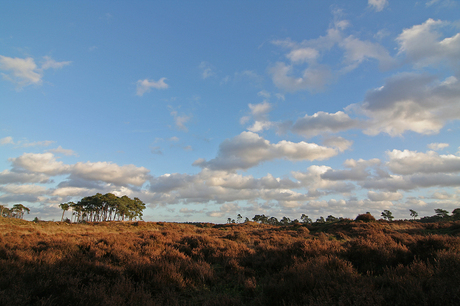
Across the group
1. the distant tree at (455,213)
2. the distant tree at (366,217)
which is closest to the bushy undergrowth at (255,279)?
the distant tree at (366,217)

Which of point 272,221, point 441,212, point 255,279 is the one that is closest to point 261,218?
point 272,221

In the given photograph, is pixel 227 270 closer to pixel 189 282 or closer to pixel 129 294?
pixel 189 282

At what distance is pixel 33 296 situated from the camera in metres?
4.89

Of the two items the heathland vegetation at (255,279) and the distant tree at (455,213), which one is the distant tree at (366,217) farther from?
the distant tree at (455,213)

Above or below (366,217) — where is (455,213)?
above

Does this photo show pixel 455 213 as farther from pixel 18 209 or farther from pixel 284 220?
pixel 18 209

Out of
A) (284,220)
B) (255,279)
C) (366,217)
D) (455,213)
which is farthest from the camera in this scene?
(284,220)

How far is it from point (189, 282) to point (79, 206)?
80.4 m

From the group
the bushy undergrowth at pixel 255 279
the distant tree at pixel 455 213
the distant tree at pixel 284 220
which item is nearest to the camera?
the bushy undergrowth at pixel 255 279

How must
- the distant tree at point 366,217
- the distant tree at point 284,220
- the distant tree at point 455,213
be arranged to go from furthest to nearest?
1. the distant tree at point 284,220
2. the distant tree at point 455,213
3. the distant tree at point 366,217

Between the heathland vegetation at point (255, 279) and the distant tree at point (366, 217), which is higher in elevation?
the distant tree at point (366, 217)

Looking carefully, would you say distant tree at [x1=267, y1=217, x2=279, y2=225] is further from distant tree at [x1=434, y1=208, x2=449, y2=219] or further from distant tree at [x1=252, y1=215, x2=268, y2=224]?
distant tree at [x1=434, y1=208, x2=449, y2=219]

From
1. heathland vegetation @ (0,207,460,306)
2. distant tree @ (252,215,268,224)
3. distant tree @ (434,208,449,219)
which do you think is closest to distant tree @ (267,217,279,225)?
distant tree @ (252,215,268,224)

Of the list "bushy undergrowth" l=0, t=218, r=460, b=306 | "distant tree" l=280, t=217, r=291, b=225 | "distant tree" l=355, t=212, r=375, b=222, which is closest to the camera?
"bushy undergrowth" l=0, t=218, r=460, b=306
